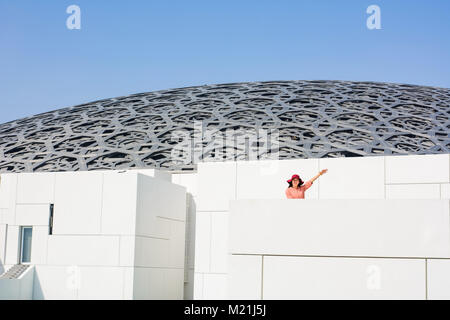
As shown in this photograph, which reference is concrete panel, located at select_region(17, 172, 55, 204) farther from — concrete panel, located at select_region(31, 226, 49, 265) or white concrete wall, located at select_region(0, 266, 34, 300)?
white concrete wall, located at select_region(0, 266, 34, 300)

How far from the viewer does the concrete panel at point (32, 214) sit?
15719mm

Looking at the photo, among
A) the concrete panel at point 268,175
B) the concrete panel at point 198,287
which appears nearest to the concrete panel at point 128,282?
the concrete panel at point 198,287

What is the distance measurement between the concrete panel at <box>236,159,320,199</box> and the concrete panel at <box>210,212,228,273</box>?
2.44 ft

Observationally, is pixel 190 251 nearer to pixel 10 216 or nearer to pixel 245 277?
pixel 10 216

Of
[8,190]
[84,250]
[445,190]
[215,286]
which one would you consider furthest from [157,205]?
[445,190]

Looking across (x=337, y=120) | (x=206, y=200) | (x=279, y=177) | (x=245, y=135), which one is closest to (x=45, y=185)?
(x=206, y=200)

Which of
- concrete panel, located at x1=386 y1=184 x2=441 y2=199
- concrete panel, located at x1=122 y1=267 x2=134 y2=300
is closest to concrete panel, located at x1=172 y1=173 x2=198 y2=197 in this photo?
concrete panel, located at x1=122 y1=267 x2=134 y2=300

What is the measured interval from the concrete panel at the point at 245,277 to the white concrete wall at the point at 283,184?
5793mm

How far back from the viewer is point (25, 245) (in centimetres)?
1598

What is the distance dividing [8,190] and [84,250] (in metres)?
3.36

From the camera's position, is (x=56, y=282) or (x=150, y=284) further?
(x=150, y=284)

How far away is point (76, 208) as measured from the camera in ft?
50.6

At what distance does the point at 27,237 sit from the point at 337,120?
11546mm
